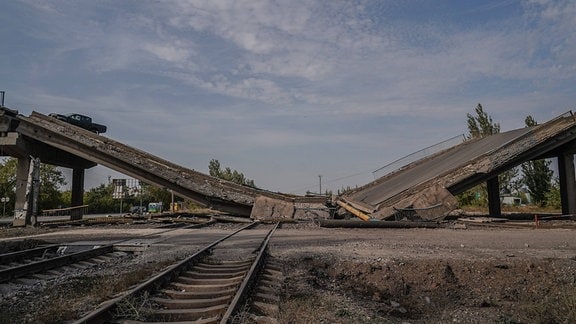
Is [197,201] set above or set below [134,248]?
above

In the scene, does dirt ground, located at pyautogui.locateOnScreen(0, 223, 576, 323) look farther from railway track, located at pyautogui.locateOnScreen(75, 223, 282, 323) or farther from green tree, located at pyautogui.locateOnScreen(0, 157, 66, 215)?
green tree, located at pyautogui.locateOnScreen(0, 157, 66, 215)

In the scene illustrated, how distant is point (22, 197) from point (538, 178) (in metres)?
45.9

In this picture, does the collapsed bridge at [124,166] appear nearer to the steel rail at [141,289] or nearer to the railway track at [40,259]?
the railway track at [40,259]

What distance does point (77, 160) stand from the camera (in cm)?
3400

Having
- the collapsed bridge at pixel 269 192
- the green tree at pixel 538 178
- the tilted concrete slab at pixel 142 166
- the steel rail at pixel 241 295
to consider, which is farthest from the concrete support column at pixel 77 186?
the green tree at pixel 538 178

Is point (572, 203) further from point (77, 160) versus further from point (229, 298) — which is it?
point (77, 160)

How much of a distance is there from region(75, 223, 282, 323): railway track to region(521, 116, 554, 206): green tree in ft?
146

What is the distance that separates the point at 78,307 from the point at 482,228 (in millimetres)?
19445

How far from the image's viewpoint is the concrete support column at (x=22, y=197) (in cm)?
2541

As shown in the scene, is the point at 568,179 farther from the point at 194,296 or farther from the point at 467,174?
the point at 194,296

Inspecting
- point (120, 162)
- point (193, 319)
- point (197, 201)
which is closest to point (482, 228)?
point (197, 201)

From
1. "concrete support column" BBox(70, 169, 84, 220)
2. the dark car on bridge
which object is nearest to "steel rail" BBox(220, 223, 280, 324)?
the dark car on bridge

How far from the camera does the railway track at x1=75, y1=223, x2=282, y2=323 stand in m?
5.11

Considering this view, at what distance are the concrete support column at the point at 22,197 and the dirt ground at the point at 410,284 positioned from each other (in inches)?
679
